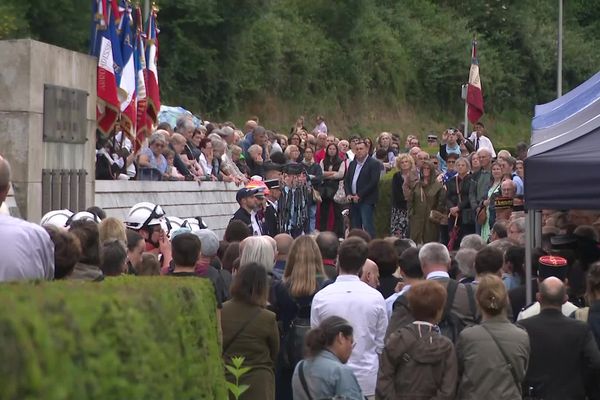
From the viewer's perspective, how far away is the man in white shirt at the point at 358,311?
884 cm

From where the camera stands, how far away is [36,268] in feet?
22.7

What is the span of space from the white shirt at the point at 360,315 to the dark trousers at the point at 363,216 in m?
12.3

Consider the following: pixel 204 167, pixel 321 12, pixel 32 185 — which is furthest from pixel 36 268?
pixel 321 12

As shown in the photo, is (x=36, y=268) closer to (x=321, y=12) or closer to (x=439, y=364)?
(x=439, y=364)

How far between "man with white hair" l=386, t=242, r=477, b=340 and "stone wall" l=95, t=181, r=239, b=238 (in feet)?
25.0

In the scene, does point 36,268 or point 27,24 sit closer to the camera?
point 36,268

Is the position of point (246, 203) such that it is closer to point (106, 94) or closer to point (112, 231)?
point (106, 94)

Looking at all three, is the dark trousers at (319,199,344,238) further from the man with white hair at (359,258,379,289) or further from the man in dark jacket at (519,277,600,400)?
the man in dark jacket at (519,277,600,400)

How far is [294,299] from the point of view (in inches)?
372

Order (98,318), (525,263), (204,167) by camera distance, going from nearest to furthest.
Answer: (98,318)
(525,263)
(204,167)

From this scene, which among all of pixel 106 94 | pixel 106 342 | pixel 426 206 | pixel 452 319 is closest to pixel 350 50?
pixel 426 206

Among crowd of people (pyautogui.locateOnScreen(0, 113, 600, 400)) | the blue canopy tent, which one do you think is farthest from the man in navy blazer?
the blue canopy tent

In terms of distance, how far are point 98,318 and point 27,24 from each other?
33.8m

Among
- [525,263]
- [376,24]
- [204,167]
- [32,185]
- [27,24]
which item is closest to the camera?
[525,263]
